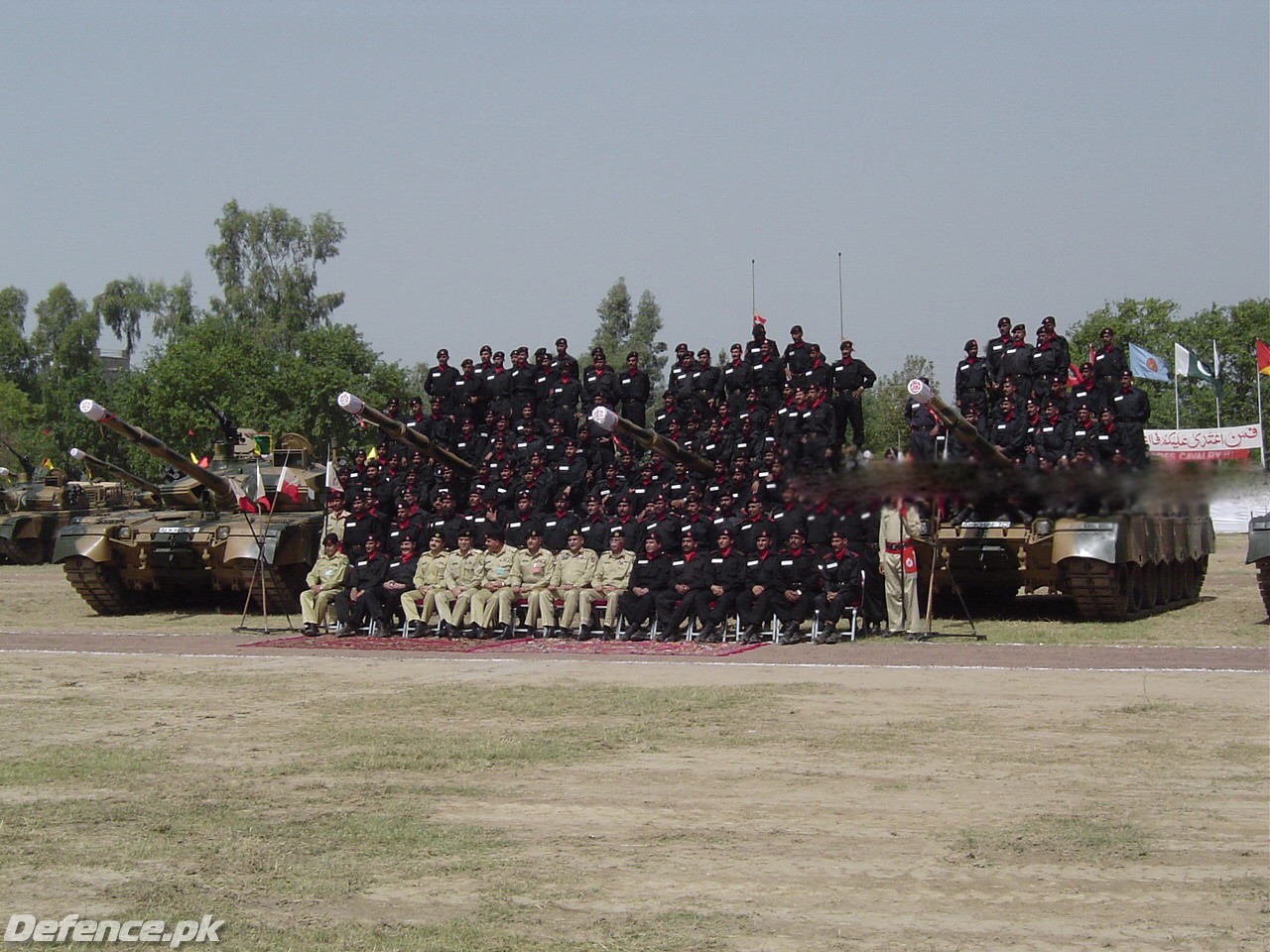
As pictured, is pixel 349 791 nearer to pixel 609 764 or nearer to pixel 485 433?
pixel 609 764

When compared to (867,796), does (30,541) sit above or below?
above

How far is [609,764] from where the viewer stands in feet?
30.0

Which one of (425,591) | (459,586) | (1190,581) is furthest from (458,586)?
(1190,581)

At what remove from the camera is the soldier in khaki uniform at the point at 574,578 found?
56.3 feet

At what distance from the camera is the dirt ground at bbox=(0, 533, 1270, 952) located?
19.5ft

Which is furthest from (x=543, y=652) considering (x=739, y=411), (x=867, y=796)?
(x=867, y=796)

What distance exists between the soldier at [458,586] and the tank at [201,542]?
3058 mm

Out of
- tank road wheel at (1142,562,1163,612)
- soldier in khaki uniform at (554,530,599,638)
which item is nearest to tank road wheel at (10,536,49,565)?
soldier in khaki uniform at (554,530,599,638)

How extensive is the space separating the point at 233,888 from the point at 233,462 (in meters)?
18.0

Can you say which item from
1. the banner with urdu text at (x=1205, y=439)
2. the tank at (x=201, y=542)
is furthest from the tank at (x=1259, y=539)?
the banner with urdu text at (x=1205, y=439)

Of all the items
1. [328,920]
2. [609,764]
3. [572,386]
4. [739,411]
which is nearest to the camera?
[328,920]

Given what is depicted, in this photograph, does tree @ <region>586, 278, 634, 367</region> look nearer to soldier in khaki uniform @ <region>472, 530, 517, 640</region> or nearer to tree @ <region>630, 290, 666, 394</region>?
tree @ <region>630, 290, 666, 394</region>

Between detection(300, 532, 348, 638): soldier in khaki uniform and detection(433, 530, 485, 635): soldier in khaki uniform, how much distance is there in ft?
4.25

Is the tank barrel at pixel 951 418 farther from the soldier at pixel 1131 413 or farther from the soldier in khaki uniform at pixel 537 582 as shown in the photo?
the soldier in khaki uniform at pixel 537 582
